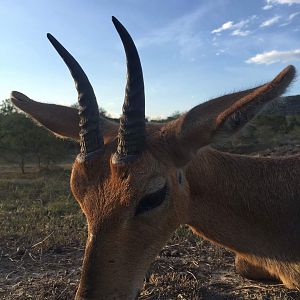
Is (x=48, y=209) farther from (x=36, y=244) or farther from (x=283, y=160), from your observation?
(x=283, y=160)

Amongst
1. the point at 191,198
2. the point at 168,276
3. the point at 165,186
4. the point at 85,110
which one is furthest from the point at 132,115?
the point at 168,276

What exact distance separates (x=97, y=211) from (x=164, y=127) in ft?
4.64

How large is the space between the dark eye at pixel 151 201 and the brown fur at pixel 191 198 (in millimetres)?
52

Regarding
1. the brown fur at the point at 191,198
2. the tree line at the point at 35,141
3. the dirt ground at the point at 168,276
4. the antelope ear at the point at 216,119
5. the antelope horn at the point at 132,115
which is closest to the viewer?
the antelope ear at the point at 216,119

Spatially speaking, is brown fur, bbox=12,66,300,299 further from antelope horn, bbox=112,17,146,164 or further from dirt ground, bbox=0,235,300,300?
dirt ground, bbox=0,235,300,300

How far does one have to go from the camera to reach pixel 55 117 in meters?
6.79

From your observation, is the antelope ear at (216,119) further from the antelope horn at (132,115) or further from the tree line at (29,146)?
the tree line at (29,146)

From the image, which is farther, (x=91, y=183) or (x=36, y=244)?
(x=36, y=244)

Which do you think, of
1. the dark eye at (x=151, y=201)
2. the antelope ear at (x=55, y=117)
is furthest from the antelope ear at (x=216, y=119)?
the antelope ear at (x=55, y=117)

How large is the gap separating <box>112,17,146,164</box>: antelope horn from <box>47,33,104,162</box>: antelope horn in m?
0.41

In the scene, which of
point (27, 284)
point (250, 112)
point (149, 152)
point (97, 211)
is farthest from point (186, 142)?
point (27, 284)

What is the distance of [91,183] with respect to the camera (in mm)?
5070

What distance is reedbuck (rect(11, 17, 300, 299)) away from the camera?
4727 millimetres

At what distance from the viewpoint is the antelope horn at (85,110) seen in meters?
5.41
